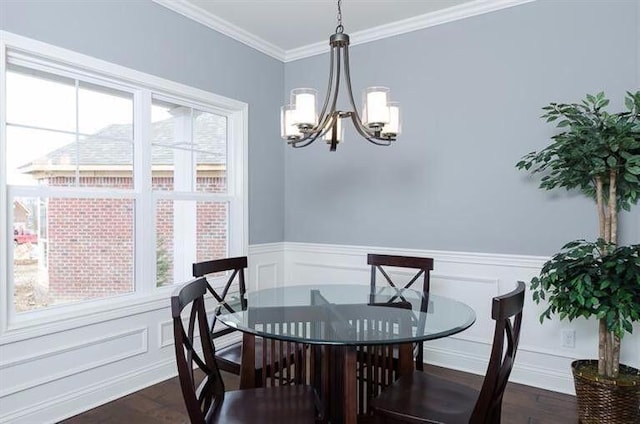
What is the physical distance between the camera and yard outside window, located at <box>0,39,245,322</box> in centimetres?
248

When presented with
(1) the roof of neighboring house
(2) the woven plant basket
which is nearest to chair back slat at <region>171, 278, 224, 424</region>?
(1) the roof of neighboring house

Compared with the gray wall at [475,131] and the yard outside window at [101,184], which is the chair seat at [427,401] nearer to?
the gray wall at [475,131]

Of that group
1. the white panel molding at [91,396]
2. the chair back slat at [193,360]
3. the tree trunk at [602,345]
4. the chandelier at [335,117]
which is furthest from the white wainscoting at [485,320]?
the chair back slat at [193,360]

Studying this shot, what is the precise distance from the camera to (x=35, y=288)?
2.54 metres

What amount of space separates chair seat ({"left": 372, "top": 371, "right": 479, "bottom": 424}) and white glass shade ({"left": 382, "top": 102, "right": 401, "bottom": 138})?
49.1 inches

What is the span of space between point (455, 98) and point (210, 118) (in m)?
2.09

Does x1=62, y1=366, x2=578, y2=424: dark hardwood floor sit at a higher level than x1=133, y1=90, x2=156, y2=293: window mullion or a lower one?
lower

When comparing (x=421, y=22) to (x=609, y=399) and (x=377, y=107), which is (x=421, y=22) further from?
(x=609, y=399)

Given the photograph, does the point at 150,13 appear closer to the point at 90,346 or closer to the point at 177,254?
the point at 177,254

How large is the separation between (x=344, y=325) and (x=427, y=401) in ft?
1.55

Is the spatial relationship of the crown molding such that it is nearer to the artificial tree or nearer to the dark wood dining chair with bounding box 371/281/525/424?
the artificial tree

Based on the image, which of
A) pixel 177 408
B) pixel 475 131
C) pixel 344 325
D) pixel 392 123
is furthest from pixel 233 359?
pixel 475 131

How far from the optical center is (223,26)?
359 centimetres

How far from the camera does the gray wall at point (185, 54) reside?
2.50 metres
